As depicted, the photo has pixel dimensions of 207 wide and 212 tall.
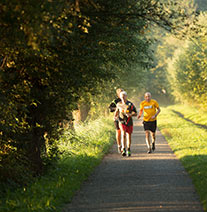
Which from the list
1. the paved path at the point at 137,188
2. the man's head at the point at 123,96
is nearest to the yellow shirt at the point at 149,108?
the man's head at the point at 123,96

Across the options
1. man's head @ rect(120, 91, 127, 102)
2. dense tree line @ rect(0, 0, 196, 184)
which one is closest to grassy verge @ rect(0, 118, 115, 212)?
dense tree line @ rect(0, 0, 196, 184)

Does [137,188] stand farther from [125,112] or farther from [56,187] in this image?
[125,112]

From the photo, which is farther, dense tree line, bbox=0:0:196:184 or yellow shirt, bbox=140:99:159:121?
yellow shirt, bbox=140:99:159:121

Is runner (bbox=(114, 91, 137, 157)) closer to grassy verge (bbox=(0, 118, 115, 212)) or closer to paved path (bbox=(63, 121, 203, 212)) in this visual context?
paved path (bbox=(63, 121, 203, 212))

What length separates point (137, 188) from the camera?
892 cm

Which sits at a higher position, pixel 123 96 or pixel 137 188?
pixel 123 96

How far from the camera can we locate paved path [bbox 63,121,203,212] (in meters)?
7.41

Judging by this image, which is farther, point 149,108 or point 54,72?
point 149,108

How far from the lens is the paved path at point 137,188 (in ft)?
24.3

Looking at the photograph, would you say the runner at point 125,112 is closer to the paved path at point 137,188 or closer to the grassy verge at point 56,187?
the paved path at point 137,188

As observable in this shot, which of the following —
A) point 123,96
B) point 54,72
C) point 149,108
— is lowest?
point 54,72

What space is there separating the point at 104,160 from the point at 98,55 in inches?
193

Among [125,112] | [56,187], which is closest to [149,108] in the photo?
[125,112]

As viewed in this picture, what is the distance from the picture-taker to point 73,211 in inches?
283
